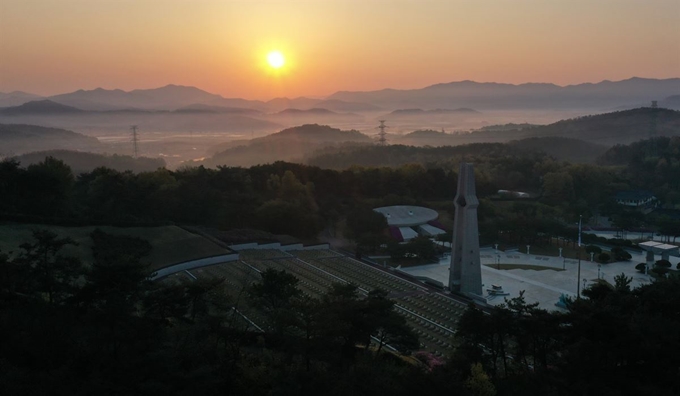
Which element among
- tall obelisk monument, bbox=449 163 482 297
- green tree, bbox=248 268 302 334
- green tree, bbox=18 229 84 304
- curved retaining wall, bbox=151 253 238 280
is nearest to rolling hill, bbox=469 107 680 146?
tall obelisk monument, bbox=449 163 482 297

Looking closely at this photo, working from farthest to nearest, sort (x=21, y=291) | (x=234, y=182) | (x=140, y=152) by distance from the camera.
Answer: (x=140, y=152), (x=234, y=182), (x=21, y=291)

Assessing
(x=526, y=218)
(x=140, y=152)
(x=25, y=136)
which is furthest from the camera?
(x=140, y=152)

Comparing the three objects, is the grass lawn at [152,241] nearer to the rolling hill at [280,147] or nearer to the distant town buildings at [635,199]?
the distant town buildings at [635,199]

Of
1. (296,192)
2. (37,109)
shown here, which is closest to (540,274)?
(296,192)

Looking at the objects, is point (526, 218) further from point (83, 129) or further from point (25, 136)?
point (83, 129)

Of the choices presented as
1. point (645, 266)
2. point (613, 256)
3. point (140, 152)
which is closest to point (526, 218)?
point (613, 256)

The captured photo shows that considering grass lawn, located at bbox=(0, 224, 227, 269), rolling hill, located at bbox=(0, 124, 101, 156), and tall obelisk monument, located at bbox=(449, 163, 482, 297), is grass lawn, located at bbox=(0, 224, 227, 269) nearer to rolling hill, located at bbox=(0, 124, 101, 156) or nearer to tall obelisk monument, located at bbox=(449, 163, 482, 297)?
tall obelisk monument, located at bbox=(449, 163, 482, 297)

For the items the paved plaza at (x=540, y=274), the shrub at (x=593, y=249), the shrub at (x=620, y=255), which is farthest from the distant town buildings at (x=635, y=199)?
the shrub at (x=620, y=255)

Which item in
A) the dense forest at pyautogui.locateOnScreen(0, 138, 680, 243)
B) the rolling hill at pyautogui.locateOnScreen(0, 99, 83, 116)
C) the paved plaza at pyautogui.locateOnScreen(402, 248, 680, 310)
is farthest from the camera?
the rolling hill at pyautogui.locateOnScreen(0, 99, 83, 116)
